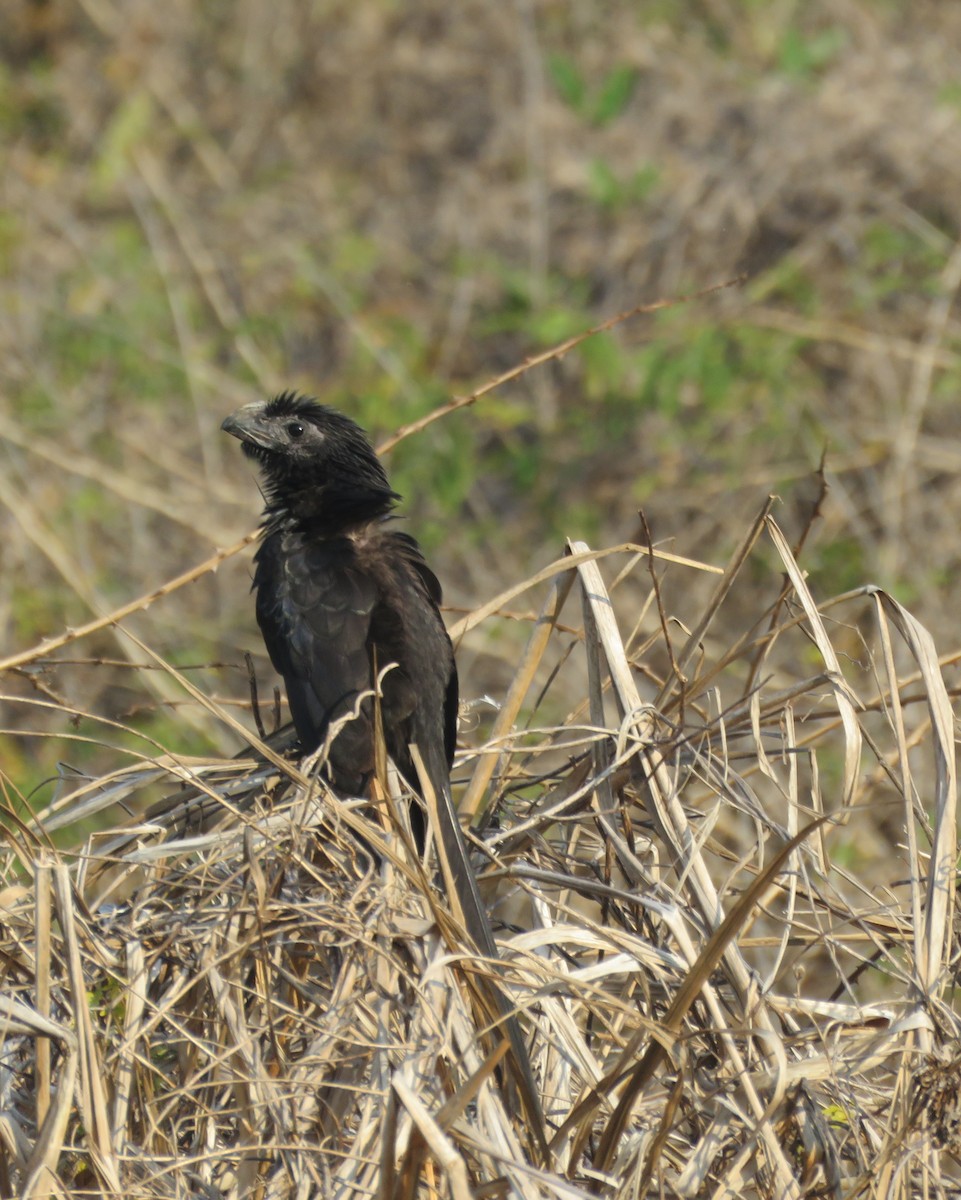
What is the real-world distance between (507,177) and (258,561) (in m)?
5.54

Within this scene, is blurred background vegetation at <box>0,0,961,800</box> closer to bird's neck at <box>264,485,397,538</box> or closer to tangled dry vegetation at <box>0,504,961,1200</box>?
bird's neck at <box>264,485,397,538</box>

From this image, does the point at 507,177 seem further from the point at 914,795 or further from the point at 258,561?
the point at 914,795

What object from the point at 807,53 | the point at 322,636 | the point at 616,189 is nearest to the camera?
the point at 322,636

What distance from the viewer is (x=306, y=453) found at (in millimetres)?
3682

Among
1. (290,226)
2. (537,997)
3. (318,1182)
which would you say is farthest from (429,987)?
(290,226)

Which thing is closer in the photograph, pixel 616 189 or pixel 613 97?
pixel 616 189

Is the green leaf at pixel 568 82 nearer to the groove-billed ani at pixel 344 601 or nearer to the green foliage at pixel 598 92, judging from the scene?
the green foliage at pixel 598 92

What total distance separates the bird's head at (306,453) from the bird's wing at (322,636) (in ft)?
0.74

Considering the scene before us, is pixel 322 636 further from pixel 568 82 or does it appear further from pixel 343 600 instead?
pixel 568 82

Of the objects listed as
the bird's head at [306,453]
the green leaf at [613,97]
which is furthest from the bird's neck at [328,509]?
the green leaf at [613,97]

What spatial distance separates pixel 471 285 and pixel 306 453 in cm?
421

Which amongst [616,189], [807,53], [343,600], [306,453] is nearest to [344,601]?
[343,600]

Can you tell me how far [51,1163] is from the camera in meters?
1.85

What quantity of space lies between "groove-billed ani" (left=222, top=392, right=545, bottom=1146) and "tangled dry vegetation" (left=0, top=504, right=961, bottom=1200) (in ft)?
1.51
